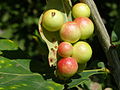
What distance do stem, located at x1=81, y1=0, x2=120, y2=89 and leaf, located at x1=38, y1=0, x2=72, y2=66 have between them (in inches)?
3.3

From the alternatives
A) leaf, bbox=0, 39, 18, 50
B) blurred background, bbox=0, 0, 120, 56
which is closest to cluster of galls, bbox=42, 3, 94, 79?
leaf, bbox=0, 39, 18, 50

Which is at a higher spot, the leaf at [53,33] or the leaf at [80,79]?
the leaf at [53,33]

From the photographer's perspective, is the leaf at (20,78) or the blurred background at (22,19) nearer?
the leaf at (20,78)

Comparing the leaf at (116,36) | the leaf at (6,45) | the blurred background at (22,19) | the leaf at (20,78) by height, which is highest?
the leaf at (116,36)

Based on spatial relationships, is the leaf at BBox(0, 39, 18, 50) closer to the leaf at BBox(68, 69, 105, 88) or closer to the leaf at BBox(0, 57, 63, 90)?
the leaf at BBox(0, 57, 63, 90)

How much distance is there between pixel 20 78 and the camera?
1.34 metres

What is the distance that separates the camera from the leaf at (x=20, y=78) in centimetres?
124

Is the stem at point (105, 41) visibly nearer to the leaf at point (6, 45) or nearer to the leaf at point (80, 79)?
the leaf at point (80, 79)

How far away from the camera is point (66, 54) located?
4.20ft

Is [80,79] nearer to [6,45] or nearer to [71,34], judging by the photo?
[71,34]

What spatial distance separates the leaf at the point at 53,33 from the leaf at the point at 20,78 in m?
0.10

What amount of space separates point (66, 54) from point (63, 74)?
0.09m

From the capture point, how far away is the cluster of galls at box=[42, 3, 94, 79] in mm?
1268

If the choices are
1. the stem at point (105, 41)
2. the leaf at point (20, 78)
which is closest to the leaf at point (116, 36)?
the stem at point (105, 41)
